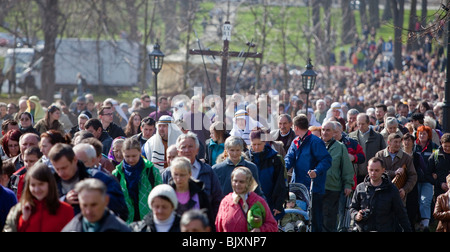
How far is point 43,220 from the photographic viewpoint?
19.7ft

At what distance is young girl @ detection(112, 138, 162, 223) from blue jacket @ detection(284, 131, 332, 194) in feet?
9.70

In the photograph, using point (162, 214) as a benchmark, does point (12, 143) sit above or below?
above

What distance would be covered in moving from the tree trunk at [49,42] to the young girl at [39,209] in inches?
821

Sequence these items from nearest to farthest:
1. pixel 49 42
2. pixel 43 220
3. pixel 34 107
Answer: pixel 43 220 < pixel 34 107 < pixel 49 42

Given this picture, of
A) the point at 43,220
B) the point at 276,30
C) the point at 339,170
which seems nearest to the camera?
the point at 43,220

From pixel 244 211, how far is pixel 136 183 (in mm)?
1247

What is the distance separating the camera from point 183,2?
33.7m

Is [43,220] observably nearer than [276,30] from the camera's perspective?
Yes

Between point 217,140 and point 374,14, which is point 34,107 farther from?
point 374,14

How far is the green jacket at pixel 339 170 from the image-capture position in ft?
35.3

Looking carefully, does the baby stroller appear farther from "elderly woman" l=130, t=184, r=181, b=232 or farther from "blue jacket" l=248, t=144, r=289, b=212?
"elderly woman" l=130, t=184, r=181, b=232

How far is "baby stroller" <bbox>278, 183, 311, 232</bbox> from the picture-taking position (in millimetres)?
9874

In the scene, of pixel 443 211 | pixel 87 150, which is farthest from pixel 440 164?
pixel 87 150

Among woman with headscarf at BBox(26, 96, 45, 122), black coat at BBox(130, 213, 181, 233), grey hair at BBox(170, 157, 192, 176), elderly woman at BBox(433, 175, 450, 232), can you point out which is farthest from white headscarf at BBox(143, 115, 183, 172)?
woman with headscarf at BBox(26, 96, 45, 122)
